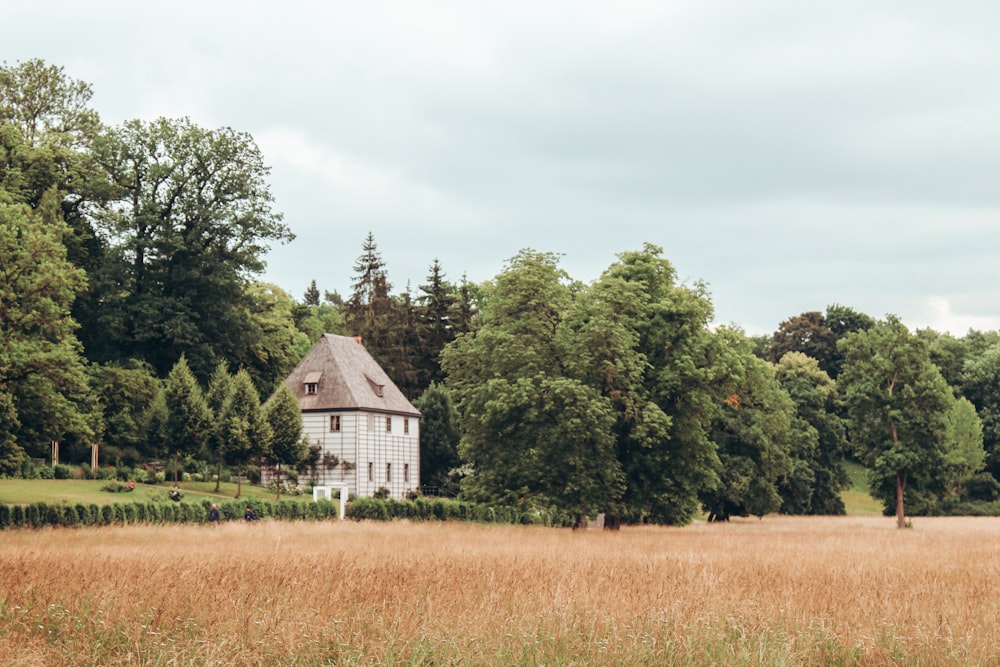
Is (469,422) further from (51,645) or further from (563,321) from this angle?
(51,645)

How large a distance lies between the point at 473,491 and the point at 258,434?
1708cm

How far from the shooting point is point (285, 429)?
55406 mm

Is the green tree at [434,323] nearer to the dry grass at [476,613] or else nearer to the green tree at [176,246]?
the green tree at [176,246]

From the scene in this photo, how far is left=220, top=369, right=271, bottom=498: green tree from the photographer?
51.2 metres

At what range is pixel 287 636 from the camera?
8547 millimetres

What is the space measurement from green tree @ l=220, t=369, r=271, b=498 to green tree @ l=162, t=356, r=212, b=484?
3.43 feet

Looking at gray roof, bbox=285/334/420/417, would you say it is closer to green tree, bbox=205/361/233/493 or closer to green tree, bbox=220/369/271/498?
green tree, bbox=205/361/233/493

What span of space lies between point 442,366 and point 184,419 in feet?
49.7

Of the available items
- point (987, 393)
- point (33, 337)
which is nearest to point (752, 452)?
point (33, 337)

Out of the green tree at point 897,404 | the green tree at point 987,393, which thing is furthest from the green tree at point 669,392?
the green tree at point 987,393

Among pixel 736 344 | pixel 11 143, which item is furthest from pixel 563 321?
pixel 11 143

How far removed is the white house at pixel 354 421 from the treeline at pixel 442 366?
2661mm

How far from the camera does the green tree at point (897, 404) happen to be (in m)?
55.4

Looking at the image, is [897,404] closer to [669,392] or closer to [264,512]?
[669,392]
